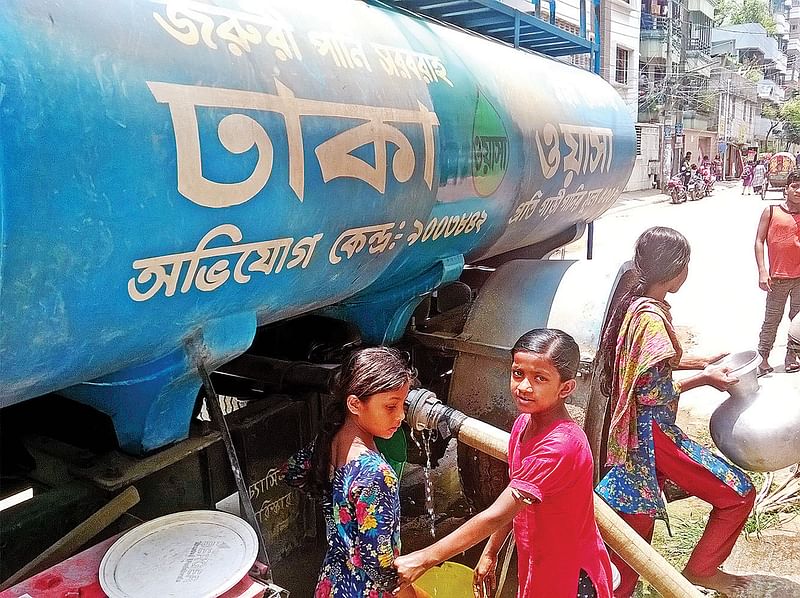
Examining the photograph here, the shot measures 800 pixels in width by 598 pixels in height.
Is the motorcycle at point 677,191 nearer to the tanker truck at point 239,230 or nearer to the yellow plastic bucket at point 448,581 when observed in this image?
the tanker truck at point 239,230

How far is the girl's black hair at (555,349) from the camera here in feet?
6.33

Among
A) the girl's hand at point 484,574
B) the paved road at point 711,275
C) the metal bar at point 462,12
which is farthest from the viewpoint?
the paved road at point 711,275

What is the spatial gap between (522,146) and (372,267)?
A: 3.20ft

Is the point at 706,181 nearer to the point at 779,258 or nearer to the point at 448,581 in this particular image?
the point at 779,258

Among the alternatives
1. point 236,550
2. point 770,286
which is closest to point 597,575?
point 236,550

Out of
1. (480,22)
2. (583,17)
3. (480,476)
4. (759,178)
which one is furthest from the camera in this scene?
(759,178)

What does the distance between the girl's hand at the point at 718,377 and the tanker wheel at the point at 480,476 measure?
81 centimetres

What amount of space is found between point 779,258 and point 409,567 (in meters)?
4.82

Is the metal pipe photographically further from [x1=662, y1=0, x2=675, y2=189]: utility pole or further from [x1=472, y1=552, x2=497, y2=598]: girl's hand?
[x1=662, y1=0, x2=675, y2=189]: utility pole

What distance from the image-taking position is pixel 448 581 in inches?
102

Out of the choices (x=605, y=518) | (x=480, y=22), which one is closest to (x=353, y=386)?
(x=605, y=518)

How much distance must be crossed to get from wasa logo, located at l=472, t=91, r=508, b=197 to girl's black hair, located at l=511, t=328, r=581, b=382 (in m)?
0.79

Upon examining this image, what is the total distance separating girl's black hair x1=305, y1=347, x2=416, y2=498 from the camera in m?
1.81

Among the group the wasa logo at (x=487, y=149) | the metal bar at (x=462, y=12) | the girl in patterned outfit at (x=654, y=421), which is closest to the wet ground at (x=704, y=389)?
the girl in patterned outfit at (x=654, y=421)
